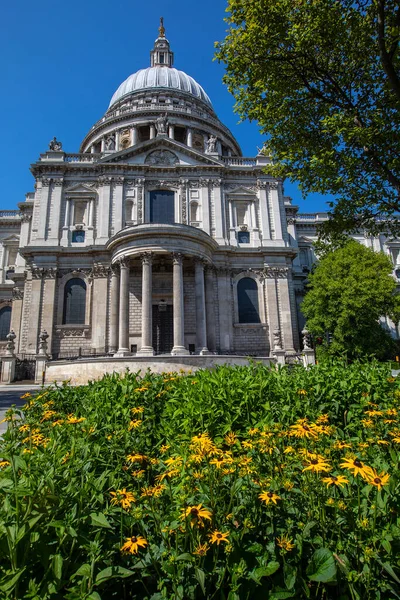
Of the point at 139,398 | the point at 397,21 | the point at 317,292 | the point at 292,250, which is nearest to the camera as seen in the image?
the point at 139,398

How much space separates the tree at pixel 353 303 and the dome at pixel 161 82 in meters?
36.9

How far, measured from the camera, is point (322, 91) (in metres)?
13.4

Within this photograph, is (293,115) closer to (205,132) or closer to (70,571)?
(70,571)

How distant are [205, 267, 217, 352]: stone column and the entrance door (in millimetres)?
3123

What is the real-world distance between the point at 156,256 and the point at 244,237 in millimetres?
9912

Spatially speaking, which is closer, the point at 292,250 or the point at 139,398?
the point at 139,398

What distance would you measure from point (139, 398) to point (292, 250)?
96.7 feet

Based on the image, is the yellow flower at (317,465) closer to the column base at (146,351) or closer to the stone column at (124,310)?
the column base at (146,351)

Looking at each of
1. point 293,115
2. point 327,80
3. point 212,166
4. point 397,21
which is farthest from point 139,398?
point 212,166

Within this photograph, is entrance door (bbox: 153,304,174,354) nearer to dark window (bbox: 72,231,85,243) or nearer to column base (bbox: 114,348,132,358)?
column base (bbox: 114,348,132,358)

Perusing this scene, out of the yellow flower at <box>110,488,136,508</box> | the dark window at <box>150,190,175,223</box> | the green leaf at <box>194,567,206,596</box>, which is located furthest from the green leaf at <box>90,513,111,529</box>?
the dark window at <box>150,190,175,223</box>

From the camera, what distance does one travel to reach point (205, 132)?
154 ft

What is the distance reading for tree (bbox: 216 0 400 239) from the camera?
1190 centimetres

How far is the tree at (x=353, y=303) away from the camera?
27844 mm
